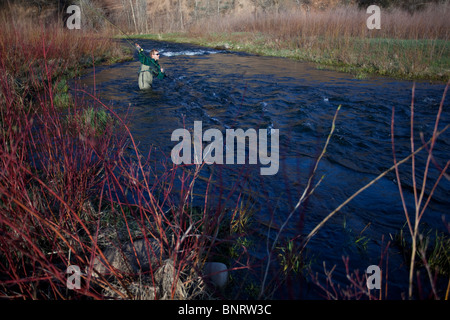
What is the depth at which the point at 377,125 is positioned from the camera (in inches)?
246

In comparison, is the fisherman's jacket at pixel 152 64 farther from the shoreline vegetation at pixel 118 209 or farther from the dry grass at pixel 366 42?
the dry grass at pixel 366 42

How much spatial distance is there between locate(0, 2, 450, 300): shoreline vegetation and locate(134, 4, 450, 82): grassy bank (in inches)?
3.8

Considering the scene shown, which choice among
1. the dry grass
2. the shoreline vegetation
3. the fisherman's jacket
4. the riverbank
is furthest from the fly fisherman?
the dry grass

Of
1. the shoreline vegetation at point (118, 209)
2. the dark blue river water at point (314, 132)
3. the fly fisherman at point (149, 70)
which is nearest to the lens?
the shoreline vegetation at point (118, 209)

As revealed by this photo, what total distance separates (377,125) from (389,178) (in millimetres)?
2397

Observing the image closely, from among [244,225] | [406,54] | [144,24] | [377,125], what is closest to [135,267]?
[244,225]

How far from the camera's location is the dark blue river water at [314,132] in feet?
9.86

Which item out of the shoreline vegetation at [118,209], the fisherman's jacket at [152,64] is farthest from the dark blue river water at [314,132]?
the fisherman's jacket at [152,64]

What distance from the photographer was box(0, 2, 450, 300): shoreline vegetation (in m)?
1.85

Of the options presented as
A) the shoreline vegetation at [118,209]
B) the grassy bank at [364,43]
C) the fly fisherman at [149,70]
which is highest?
the grassy bank at [364,43]

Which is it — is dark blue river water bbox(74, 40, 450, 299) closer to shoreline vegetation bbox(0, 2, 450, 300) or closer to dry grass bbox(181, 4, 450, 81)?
shoreline vegetation bbox(0, 2, 450, 300)

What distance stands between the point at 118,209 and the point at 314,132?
436cm

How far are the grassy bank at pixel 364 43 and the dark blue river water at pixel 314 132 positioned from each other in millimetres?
1047
